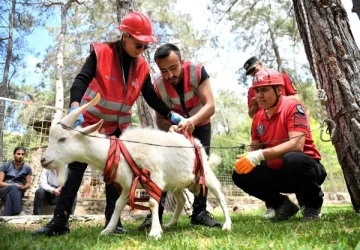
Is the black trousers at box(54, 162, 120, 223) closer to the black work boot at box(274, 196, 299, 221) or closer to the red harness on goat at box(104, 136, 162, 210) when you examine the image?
the red harness on goat at box(104, 136, 162, 210)

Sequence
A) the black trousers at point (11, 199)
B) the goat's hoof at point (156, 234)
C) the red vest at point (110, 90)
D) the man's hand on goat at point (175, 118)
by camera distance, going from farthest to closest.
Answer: the black trousers at point (11, 199), the man's hand on goat at point (175, 118), the red vest at point (110, 90), the goat's hoof at point (156, 234)

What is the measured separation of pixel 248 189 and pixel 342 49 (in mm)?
1766

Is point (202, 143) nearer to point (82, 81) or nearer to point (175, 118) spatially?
point (175, 118)

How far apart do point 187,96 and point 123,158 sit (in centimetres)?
110

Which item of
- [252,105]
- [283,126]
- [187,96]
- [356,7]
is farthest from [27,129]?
[356,7]

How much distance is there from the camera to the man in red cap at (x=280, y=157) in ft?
12.7

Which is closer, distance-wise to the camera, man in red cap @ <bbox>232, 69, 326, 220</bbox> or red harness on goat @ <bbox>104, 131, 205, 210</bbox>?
red harness on goat @ <bbox>104, 131, 205, 210</bbox>

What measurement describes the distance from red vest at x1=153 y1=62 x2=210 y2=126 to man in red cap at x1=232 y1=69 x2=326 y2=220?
1.95ft

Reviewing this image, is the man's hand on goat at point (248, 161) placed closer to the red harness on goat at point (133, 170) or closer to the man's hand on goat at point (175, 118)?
the man's hand on goat at point (175, 118)

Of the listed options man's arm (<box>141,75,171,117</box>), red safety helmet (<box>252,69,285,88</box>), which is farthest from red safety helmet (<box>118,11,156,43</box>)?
red safety helmet (<box>252,69,285,88</box>)

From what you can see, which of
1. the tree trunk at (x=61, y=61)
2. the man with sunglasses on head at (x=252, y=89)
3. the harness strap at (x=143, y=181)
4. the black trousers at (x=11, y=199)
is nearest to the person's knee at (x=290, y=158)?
the harness strap at (x=143, y=181)

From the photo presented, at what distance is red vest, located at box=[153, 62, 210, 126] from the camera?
159 inches

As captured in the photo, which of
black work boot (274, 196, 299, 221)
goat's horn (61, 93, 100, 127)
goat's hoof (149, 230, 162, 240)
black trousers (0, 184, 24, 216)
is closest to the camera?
goat's hoof (149, 230, 162, 240)

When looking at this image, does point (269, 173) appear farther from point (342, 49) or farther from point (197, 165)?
point (342, 49)
